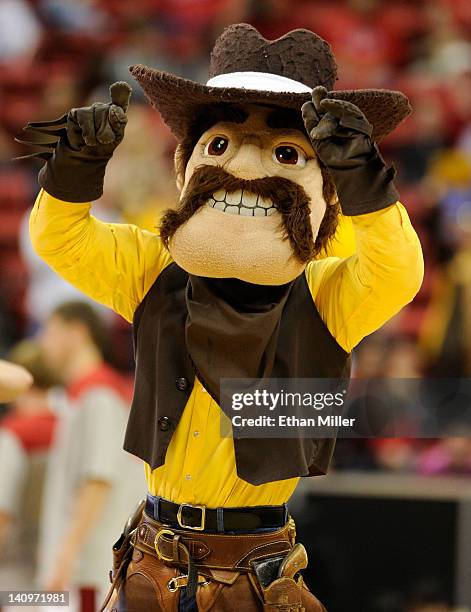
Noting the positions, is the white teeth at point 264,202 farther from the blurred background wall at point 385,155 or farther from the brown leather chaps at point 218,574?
the blurred background wall at point 385,155

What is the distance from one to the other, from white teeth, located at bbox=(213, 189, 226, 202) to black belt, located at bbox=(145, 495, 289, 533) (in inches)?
18.8

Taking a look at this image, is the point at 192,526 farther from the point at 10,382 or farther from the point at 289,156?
the point at 289,156

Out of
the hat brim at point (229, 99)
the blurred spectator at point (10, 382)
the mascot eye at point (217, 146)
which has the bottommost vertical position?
the blurred spectator at point (10, 382)

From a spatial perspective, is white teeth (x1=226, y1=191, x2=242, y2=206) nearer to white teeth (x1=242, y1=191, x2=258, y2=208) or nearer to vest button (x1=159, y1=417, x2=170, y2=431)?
white teeth (x1=242, y1=191, x2=258, y2=208)

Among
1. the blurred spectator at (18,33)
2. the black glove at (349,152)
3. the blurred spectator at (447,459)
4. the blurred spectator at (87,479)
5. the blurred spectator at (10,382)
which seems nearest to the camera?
the black glove at (349,152)

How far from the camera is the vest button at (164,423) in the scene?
1.84 metres

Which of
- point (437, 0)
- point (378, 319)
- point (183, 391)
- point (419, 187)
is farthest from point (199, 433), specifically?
point (437, 0)

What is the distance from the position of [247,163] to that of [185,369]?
0.33 meters

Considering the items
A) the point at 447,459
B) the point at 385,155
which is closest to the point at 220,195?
the point at 447,459

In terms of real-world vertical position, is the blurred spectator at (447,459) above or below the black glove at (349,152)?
below

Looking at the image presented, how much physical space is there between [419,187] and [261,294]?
3.16 metres

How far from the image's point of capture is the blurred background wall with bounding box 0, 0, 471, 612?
2932mm

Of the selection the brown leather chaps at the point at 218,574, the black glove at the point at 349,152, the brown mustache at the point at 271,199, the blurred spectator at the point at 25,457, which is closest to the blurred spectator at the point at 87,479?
the blurred spectator at the point at 25,457

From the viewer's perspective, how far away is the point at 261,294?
1.84 meters
